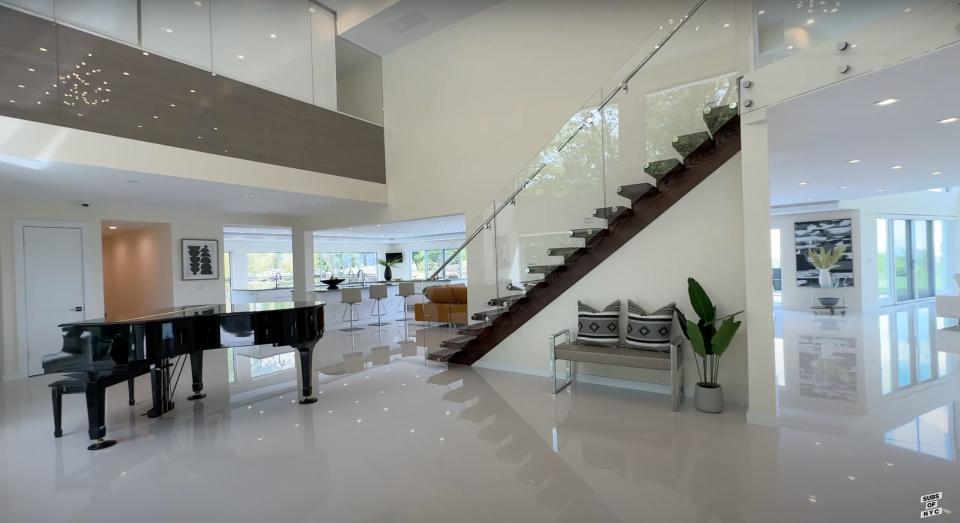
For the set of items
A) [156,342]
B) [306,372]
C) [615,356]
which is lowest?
[306,372]

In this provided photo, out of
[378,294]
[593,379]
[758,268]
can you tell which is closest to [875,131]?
[758,268]

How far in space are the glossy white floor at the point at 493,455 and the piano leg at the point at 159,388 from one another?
0.18m

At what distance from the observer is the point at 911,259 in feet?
36.3

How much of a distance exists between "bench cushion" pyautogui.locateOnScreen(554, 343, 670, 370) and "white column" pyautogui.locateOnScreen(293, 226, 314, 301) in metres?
6.70

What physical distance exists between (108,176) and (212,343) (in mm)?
2574

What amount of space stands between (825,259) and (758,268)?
8219 millimetres

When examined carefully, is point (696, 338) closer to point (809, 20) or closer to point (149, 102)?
point (809, 20)

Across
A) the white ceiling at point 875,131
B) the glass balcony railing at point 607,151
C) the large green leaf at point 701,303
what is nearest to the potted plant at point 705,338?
the large green leaf at point 701,303

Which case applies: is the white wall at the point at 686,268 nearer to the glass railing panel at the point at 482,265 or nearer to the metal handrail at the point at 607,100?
the glass railing panel at the point at 482,265

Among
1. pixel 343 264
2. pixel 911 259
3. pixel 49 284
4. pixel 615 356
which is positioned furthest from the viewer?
pixel 343 264

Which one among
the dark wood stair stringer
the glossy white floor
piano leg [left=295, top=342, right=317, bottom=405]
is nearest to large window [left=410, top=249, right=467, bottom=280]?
the dark wood stair stringer

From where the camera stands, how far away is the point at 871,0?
3.00 metres

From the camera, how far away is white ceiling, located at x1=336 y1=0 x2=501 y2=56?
689 centimetres

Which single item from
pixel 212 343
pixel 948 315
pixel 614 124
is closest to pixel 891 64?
pixel 614 124
